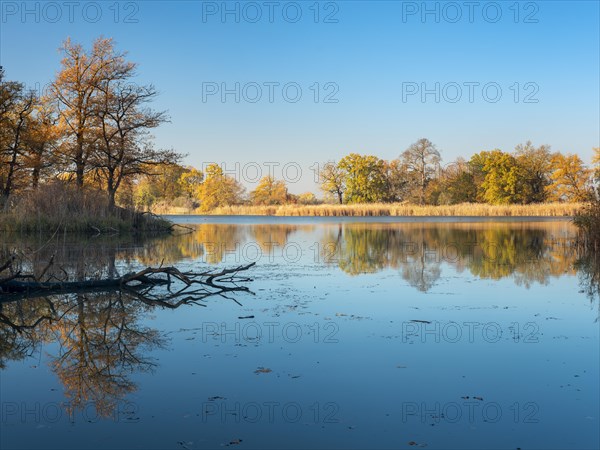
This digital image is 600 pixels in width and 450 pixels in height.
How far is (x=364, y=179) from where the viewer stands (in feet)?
217

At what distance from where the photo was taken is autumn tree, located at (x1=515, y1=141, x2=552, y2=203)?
5925 cm

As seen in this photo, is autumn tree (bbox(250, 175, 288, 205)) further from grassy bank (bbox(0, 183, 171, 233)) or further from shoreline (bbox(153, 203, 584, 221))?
grassy bank (bbox(0, 183, 171, 233))

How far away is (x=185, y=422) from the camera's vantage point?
355cm

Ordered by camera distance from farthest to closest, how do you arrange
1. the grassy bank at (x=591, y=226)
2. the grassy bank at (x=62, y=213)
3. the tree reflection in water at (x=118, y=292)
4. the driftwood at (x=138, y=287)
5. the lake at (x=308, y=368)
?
the grassy bank at (x=62, y=213) < the grassy bank at (x=591, y=226) < the driftwood at (x=138, y=287) < the tree reflection in water at (x=118, y=292) < the lake at (x=308, y=368)

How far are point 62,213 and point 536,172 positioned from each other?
2096 inches

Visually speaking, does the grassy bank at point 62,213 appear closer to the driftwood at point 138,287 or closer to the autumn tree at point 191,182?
the driftwood at point 138,287

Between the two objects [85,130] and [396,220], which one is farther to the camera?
[396,220]

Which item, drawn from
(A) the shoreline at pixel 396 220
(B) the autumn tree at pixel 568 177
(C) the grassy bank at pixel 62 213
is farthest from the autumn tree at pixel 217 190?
(C) the grassy bank at pixel 62 213

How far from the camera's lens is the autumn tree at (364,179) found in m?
66.1

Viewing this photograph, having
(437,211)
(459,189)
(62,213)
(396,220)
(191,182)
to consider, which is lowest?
(396,220)

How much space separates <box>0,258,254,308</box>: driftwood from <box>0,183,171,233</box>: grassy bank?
42.0 ft

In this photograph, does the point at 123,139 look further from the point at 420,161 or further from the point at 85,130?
the point at 420,161

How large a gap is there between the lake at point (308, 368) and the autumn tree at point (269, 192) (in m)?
69.5

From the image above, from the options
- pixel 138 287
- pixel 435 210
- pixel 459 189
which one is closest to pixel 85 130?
pixel 138 287
